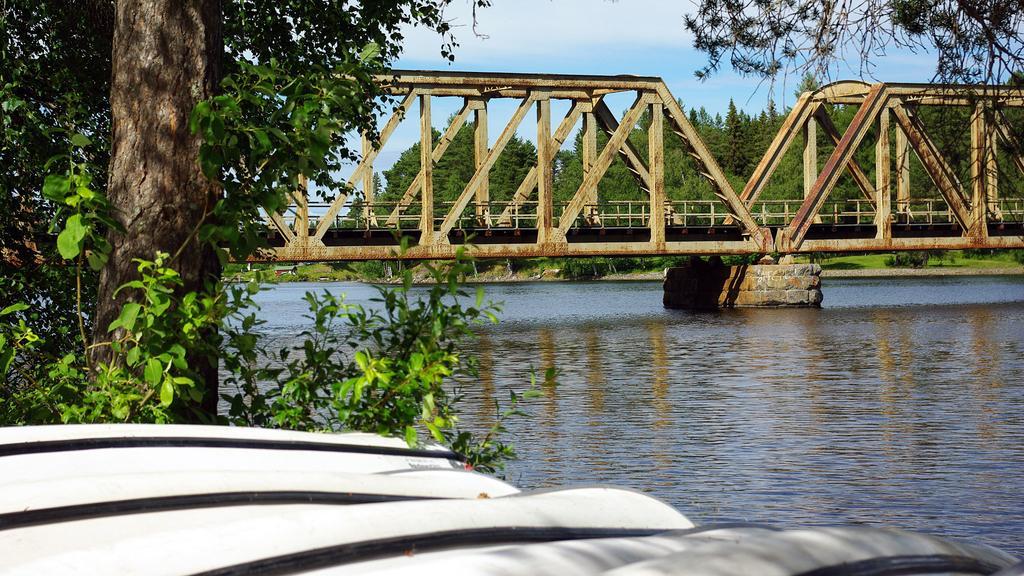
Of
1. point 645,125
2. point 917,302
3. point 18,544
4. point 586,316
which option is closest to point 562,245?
point 586,316

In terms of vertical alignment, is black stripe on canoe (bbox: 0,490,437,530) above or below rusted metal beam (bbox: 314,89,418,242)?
below

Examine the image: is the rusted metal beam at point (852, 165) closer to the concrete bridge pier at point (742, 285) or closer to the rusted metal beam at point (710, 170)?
the concrete bridge pier at point (742, 285)

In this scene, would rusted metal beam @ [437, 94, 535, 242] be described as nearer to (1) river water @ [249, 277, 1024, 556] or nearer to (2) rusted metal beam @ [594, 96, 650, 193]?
(2) rusted metal beam @ [594, 96, 650, 193]

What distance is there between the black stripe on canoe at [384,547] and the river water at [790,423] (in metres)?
5.51

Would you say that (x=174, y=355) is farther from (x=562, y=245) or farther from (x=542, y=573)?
(x=562, y=245)

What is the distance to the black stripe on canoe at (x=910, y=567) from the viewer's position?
1.49 meters

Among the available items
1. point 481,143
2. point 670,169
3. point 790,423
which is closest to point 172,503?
point 790,423

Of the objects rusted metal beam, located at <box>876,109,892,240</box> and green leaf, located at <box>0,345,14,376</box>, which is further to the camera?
rusted metal beam, located at <box>876,109,892,240</box>

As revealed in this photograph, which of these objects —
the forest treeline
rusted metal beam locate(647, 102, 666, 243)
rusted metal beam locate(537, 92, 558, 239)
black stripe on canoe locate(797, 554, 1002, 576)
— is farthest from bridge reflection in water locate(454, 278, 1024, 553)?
the forest treeline

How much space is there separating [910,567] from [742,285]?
43604 mm

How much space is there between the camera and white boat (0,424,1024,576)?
4.96ft

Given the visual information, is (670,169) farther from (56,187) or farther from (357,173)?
(56,187)

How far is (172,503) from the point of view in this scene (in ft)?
7.38

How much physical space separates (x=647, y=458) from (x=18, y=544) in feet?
28.2
